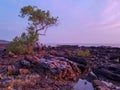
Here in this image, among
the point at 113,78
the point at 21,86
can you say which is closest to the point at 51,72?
the point at 21,86

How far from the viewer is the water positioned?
642 inches

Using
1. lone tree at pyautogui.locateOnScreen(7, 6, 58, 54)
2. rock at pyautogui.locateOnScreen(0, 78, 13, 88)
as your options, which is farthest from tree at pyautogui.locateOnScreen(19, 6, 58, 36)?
rock at pyautogui.locateOnScreen(0, 78, 13, 88)

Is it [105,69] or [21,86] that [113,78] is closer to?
[105,69]

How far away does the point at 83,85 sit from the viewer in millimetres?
17203

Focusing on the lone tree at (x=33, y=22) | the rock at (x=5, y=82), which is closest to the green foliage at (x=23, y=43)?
the lone tree at (x=33, y=22)

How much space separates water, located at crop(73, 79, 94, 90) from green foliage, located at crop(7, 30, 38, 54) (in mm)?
13463

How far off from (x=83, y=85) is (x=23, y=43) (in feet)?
54.5

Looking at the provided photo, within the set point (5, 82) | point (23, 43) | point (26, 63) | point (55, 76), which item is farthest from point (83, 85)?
point (23, 43)

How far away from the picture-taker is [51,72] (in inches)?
713

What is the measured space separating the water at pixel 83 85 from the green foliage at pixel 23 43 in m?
13.5

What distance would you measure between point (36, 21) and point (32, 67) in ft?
65.7

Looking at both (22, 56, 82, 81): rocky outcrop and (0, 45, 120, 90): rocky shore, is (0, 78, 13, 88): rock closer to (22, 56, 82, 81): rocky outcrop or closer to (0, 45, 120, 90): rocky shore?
(0, 45, 120, 90): rocky shore

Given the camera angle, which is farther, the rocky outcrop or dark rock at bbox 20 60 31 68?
dark rock at bbox 20 60 31 68

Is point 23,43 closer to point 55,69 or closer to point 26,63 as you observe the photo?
point 26,63
